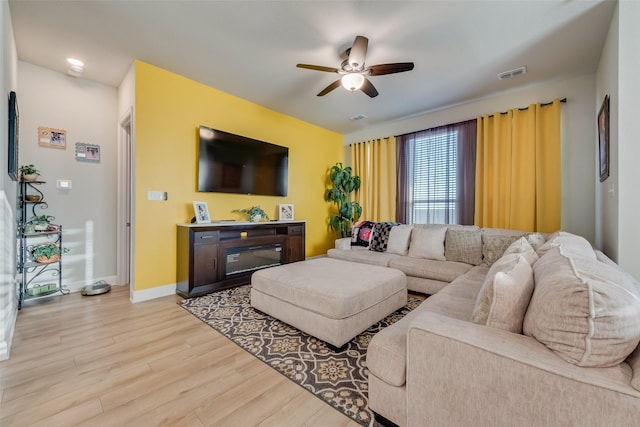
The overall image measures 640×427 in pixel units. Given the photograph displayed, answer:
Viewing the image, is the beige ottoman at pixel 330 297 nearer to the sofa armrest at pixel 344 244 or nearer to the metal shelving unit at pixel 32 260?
the sofa armrest at pixel 344 244

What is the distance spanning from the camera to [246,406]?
1.39 meters

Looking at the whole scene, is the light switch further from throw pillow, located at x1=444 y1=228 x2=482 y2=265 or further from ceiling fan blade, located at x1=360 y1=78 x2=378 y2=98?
throw pillow, located at x1=444 y1=228 x2=482 y2=265

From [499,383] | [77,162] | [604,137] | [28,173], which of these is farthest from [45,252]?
[604,137]

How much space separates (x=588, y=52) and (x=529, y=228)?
6.60ft

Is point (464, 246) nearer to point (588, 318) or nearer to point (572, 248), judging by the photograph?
point (572, 248)

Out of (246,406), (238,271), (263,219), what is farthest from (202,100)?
(246,406)

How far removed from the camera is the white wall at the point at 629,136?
1.97 m

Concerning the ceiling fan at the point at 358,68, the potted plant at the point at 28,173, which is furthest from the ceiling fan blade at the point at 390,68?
the potted plant at the point at 28,173

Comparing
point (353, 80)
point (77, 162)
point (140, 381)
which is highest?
point (353, 80)

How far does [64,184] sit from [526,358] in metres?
4.47

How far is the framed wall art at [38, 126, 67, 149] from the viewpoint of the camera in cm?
299

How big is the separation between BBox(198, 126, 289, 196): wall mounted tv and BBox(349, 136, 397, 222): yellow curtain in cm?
165

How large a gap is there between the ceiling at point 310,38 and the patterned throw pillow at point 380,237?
1976 mm

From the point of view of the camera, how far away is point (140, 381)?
5.18ft
